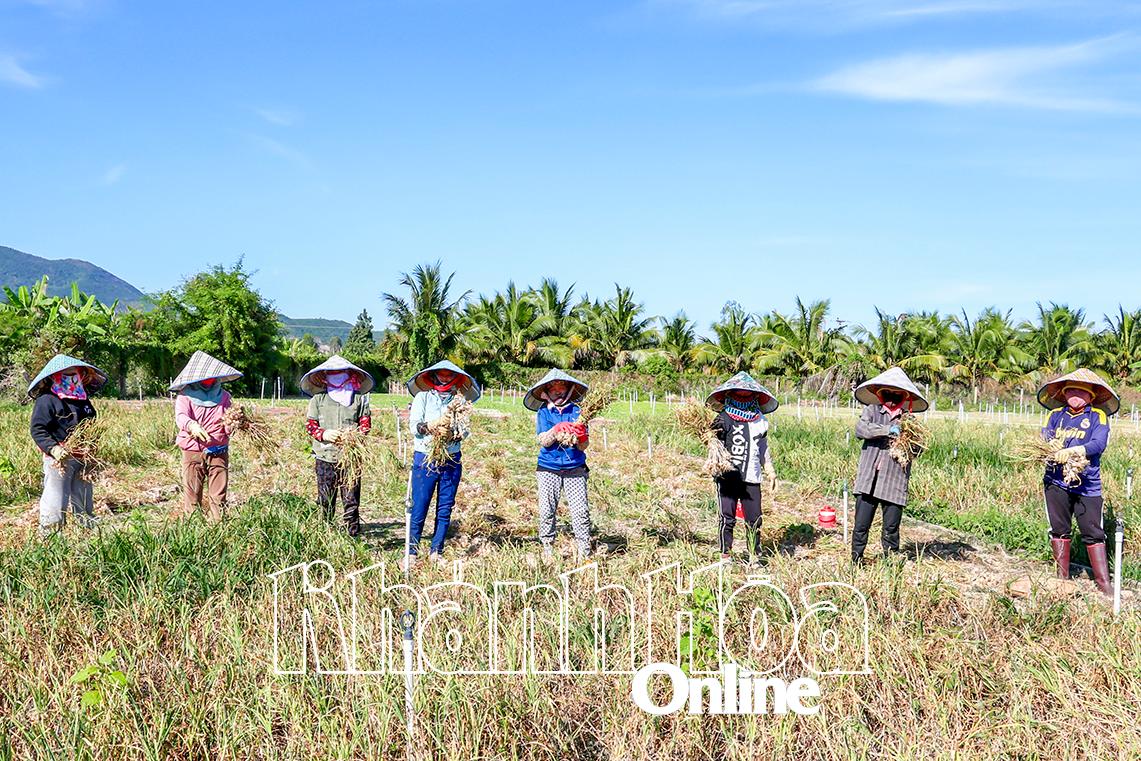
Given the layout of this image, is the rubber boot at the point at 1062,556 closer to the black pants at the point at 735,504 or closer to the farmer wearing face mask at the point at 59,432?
the black pants at the point at 735,504

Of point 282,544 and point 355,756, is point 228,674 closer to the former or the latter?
point 355,756

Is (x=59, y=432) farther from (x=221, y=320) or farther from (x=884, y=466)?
(x=221, y=320)

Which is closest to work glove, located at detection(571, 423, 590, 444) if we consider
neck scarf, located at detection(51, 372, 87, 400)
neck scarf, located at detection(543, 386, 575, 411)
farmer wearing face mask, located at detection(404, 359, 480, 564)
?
neck scarf, located at detection(543, 386, 575, 411)

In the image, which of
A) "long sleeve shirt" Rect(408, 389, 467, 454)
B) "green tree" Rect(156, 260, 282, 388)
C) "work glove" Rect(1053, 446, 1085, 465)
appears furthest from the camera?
"green tree" Rect(156, 260, 282, 388)

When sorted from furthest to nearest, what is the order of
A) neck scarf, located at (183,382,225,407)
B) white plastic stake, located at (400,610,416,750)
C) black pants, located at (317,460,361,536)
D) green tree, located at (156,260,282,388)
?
green tree, located at (156,260,282,388)
black pants, located at (317,460,361,536)
neck scarf, located at (183,382,225,407)
white plastic stake, located at (400,610,416,750)

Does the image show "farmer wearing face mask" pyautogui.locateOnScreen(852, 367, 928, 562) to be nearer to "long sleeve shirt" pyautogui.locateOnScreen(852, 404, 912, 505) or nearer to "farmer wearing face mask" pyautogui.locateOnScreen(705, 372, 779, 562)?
"long sleeve shirt" pyautogui.locateOnScreen(852, 404, 912, 505)

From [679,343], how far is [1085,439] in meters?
30.2

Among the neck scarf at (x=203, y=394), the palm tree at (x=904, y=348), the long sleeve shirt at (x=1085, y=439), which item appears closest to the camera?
the long sleeve shirt at (x=1085, y=439)

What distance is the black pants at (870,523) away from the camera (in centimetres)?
582

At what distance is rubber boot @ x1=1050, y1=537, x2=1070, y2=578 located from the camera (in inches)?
229

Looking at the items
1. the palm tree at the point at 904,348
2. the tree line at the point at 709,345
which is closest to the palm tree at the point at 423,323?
the tree line at the point at 709,345

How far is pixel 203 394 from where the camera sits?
6.03 meters

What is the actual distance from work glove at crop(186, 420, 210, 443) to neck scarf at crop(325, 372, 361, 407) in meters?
0.85

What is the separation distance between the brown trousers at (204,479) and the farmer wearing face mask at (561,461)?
2170mm
